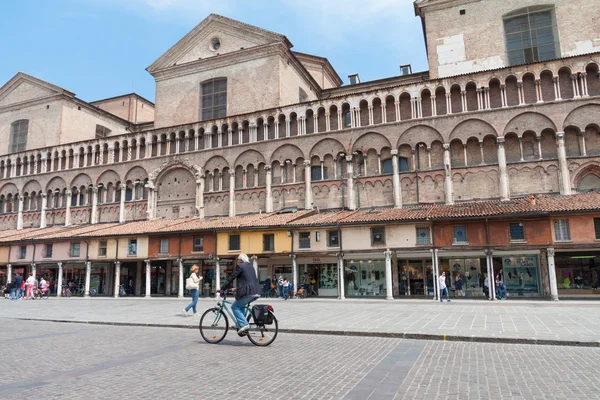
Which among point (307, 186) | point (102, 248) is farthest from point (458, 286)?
point (102, 248)

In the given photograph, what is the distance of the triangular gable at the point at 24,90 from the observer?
45.6 m

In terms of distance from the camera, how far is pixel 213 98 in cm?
3878

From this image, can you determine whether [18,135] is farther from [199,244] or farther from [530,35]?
[530,35]

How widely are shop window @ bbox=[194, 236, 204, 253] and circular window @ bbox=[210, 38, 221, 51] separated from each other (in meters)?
18.9

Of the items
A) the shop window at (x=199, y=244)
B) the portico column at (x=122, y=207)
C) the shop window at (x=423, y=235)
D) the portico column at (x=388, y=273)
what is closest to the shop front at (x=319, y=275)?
the portico column at (x=388, y=273)

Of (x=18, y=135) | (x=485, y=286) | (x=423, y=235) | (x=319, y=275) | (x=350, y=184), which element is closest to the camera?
(x=485, y=286)

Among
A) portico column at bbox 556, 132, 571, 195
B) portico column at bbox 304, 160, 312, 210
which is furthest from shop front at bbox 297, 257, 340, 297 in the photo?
portico column at bbox 556, 132, 571, 195

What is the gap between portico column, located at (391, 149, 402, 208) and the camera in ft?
95.8

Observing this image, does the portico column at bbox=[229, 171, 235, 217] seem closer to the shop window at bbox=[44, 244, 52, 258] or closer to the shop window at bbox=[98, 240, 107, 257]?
the shop window at bbox=[98, 240, 107, 257]

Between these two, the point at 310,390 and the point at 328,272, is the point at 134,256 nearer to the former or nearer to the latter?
the point at 328,272

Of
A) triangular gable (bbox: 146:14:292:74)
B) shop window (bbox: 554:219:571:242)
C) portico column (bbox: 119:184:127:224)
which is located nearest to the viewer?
shop window (bbox: 554:219:571:242)

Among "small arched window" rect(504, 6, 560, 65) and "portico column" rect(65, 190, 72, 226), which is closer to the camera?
"small arched window" rect(504, 6, 560, 65)

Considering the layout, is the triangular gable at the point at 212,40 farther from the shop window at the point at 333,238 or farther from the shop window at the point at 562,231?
the shop window at the point at 562,231

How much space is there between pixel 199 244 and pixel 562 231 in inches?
861
